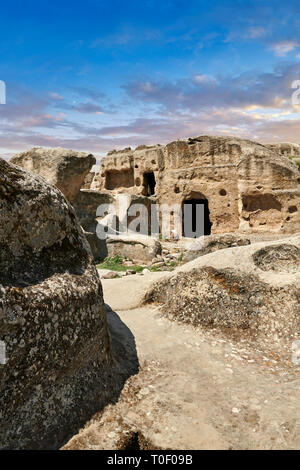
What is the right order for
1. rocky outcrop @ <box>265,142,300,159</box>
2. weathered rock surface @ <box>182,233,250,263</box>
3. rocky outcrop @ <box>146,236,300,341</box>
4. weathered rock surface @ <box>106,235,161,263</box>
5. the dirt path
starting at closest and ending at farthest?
the dirt path < rocky outcrop @ <box>146,236,300,341</box> < weathered rock surface @ <box>182,233,250,263</box> < weathered rock surface @ <box>106,235,161,263</box> < rocky outcrop @ <box>265,142,300,159</box>

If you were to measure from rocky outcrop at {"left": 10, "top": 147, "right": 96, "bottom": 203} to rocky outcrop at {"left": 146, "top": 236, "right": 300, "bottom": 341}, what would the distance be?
25.5 feet

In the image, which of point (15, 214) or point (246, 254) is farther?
point (246, 254)

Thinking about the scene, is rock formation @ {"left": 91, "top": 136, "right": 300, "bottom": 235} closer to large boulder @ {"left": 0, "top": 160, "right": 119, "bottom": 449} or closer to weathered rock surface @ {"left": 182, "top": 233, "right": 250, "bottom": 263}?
weathered rock surface @ {"left": 182, "top": 233, "right": 250, "bottom": 263}

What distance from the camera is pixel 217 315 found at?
479cm

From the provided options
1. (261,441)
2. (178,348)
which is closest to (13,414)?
(261,441)

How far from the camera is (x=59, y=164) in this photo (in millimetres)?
11930

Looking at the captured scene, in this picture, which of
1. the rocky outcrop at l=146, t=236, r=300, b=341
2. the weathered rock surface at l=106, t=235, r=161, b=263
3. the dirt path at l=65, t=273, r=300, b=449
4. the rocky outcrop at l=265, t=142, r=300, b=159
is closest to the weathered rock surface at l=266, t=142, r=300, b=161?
the rocky outcrop at l=265, t=142, r=300, b=159

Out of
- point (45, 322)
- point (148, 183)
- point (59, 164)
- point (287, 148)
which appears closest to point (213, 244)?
point (59, 164)

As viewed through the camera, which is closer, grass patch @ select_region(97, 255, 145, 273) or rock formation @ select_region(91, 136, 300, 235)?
grass patch @ select_region(97, 255, 145, 273)

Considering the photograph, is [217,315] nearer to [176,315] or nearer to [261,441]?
[176,315]

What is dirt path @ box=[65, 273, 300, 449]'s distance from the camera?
2.67 metres

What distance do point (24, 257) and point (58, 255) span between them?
38 centimetres

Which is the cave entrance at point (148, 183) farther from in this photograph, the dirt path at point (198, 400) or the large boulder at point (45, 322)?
the large boulder at point (45, 322)

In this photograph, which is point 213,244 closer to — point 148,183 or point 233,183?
point 233,183
